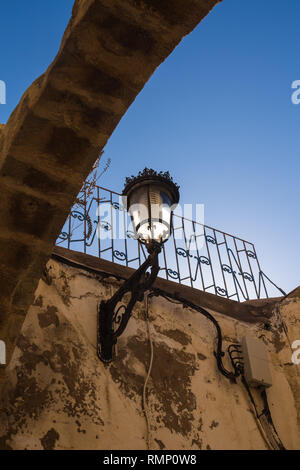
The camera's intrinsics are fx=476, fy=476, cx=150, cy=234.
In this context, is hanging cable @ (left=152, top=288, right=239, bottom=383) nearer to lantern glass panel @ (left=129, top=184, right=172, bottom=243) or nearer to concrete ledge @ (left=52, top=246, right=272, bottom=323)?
concrete ledge @ (left=52, top=246, right=272, bottom=323)

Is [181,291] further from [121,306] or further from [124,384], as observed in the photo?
[124,384]

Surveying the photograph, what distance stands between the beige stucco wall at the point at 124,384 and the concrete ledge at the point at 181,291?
0.09 m

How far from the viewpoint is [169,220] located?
3.05 metres

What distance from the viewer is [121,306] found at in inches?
123

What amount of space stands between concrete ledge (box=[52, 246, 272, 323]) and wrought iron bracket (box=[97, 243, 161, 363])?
13.6 inches

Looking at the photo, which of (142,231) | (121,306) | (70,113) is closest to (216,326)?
(121,306)

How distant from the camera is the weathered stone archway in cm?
163

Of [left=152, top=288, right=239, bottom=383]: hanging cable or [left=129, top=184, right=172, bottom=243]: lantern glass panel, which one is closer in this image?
[left=129, top=184, right=172, bottom=243]: lantern glass panel

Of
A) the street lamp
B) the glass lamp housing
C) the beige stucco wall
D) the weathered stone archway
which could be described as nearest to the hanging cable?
the beige stucco wall

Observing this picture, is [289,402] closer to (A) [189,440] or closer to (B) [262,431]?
(B) [262,431]

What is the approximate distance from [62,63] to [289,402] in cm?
305

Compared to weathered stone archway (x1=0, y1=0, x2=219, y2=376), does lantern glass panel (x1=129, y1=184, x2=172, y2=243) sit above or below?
above

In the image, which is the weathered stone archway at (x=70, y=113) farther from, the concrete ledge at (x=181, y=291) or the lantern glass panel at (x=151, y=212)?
the concrete ledge at (x=181, y=291)

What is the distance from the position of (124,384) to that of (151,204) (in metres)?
1.16
